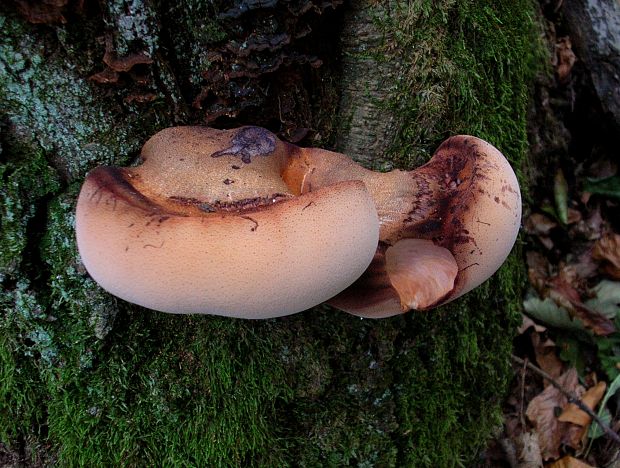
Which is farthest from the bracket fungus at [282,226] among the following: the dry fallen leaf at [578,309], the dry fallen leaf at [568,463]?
the dry fallen leaf at [578,309]

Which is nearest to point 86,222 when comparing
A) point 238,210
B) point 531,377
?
point 238,210

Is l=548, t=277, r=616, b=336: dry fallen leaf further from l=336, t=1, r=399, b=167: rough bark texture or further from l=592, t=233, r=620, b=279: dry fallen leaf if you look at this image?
l=336, t=1, r=399, b=167: rough bark texture

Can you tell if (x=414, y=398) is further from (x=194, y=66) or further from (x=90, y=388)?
(x=194, y=66)

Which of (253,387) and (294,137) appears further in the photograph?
(253,387)

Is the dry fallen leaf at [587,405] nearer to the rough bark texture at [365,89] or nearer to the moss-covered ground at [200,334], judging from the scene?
the moss-covered ground at [200,334]

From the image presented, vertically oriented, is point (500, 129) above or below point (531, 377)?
→ above

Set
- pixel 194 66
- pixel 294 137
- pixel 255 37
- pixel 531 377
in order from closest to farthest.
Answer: pixel 255 37 → pixel 194 66 → pixel 294 137 → pixel 531 377

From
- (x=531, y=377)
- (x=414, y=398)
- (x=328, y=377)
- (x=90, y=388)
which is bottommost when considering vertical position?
(x=531, y=377)
